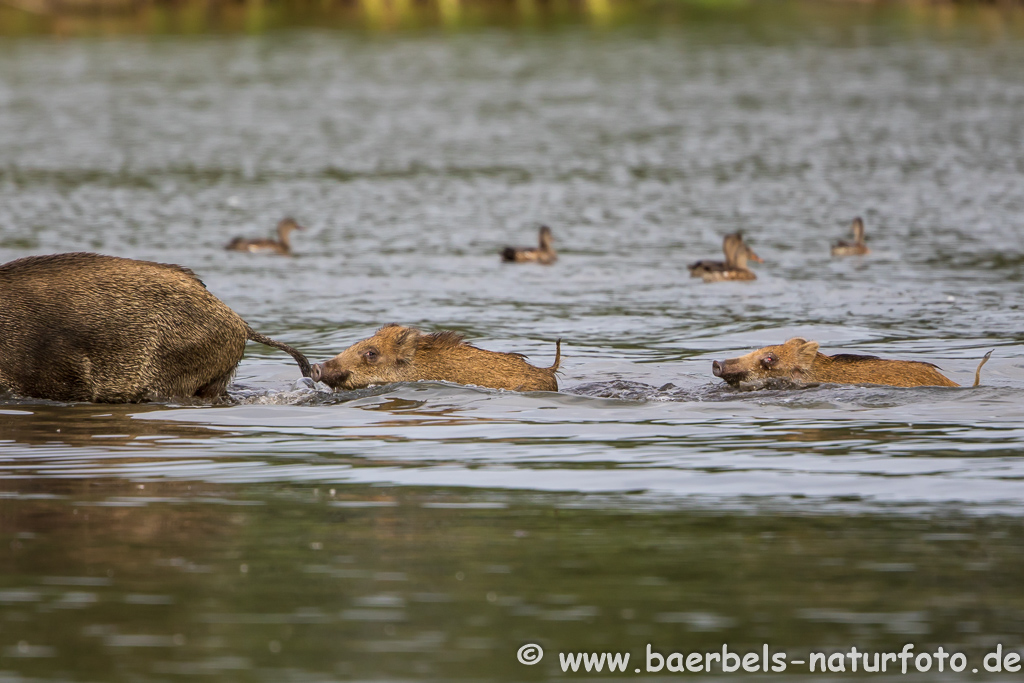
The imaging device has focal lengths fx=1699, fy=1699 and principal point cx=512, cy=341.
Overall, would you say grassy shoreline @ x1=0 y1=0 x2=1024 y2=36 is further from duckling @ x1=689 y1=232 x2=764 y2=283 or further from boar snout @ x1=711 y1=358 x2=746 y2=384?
boar snout @ x1=711 y1=358 x2=746 y2=384

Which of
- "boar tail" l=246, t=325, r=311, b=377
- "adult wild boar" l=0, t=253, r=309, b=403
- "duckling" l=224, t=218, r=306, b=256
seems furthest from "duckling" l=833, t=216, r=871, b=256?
"adult wild boar" l=0, t=253, r=309, b=403

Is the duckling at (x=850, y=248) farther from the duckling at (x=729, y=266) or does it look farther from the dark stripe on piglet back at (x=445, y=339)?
the dark stripe on piglet back at (x=445, y=339)

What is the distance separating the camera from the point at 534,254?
834 inches

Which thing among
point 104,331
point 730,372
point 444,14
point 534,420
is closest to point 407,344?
point 534,420

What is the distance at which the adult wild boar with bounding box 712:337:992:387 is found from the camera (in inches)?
506

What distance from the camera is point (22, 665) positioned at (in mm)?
6445

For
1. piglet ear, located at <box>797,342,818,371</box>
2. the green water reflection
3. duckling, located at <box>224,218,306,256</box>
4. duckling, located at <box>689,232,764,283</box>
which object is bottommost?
duckling, located at <box>224,218,306,256</box>

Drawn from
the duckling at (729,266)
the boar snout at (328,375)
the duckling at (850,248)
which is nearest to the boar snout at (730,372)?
the boar snout at (328,375)

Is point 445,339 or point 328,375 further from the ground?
point 445,339

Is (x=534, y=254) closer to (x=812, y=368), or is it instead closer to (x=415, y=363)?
(x=415, y=363)

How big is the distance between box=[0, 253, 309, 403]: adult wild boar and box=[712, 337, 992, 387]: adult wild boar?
394cm

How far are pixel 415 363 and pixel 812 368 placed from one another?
3102 mm

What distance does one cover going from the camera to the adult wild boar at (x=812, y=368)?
12844 millimetres

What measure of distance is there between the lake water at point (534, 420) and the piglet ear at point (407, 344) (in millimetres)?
513
